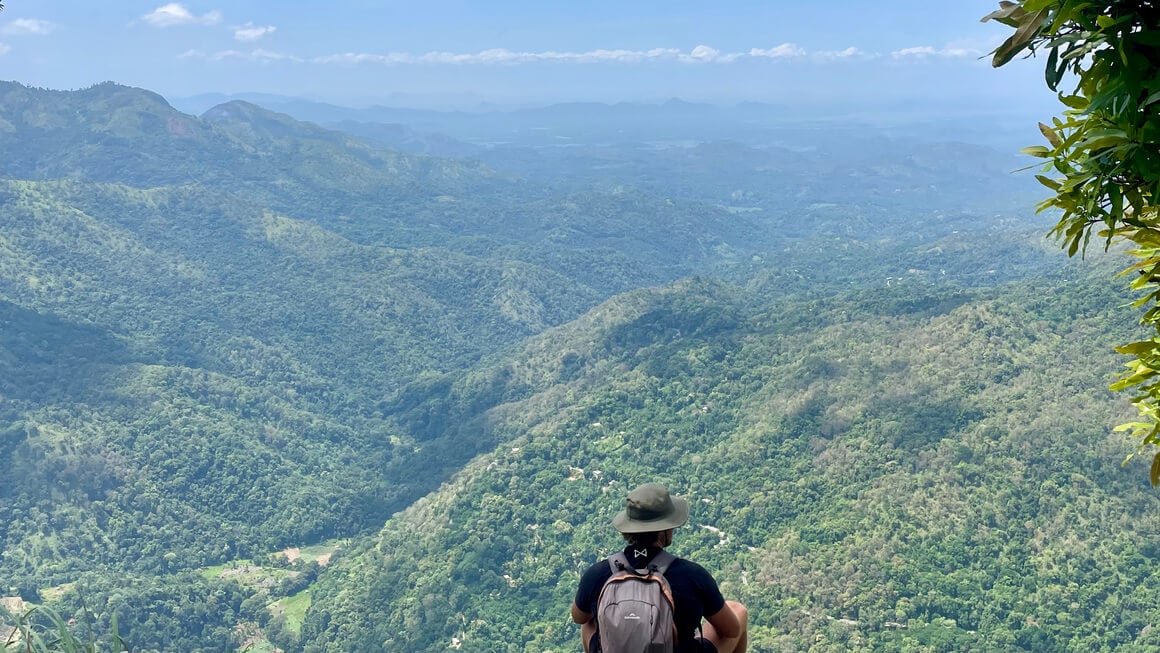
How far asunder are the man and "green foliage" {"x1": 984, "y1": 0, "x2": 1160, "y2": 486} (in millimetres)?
2613

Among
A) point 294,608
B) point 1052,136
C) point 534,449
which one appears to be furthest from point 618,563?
point 294,608

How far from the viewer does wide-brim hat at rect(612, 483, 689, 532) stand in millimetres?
5137

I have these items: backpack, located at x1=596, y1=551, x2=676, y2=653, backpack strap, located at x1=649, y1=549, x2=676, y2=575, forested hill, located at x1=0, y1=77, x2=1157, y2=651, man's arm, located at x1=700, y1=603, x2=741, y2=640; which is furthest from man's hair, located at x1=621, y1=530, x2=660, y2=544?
forested hill, located at x1=0, y1=77, x2=1157, y2=651

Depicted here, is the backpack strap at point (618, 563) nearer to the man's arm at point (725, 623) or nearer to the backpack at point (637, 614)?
the backpack at point (637, 614)

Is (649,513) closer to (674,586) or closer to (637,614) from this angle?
(674,586)

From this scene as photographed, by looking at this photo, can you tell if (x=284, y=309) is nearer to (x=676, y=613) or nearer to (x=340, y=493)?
(x=340, y=493)

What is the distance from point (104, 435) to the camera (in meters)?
101

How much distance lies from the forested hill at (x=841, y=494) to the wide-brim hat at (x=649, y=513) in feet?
142

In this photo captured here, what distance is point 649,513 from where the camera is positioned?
17.0 ft

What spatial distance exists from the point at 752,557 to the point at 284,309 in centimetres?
12709

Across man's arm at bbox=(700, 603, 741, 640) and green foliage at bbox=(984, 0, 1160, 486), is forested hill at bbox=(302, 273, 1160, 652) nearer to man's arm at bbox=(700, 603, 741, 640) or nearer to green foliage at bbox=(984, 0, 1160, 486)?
man's arm at bbox=(700, 603, 741, 640)

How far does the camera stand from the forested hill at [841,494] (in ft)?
152

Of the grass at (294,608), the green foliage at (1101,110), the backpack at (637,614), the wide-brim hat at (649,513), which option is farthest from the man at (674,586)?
the grass at (294,608)

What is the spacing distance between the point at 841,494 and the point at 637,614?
186ft
